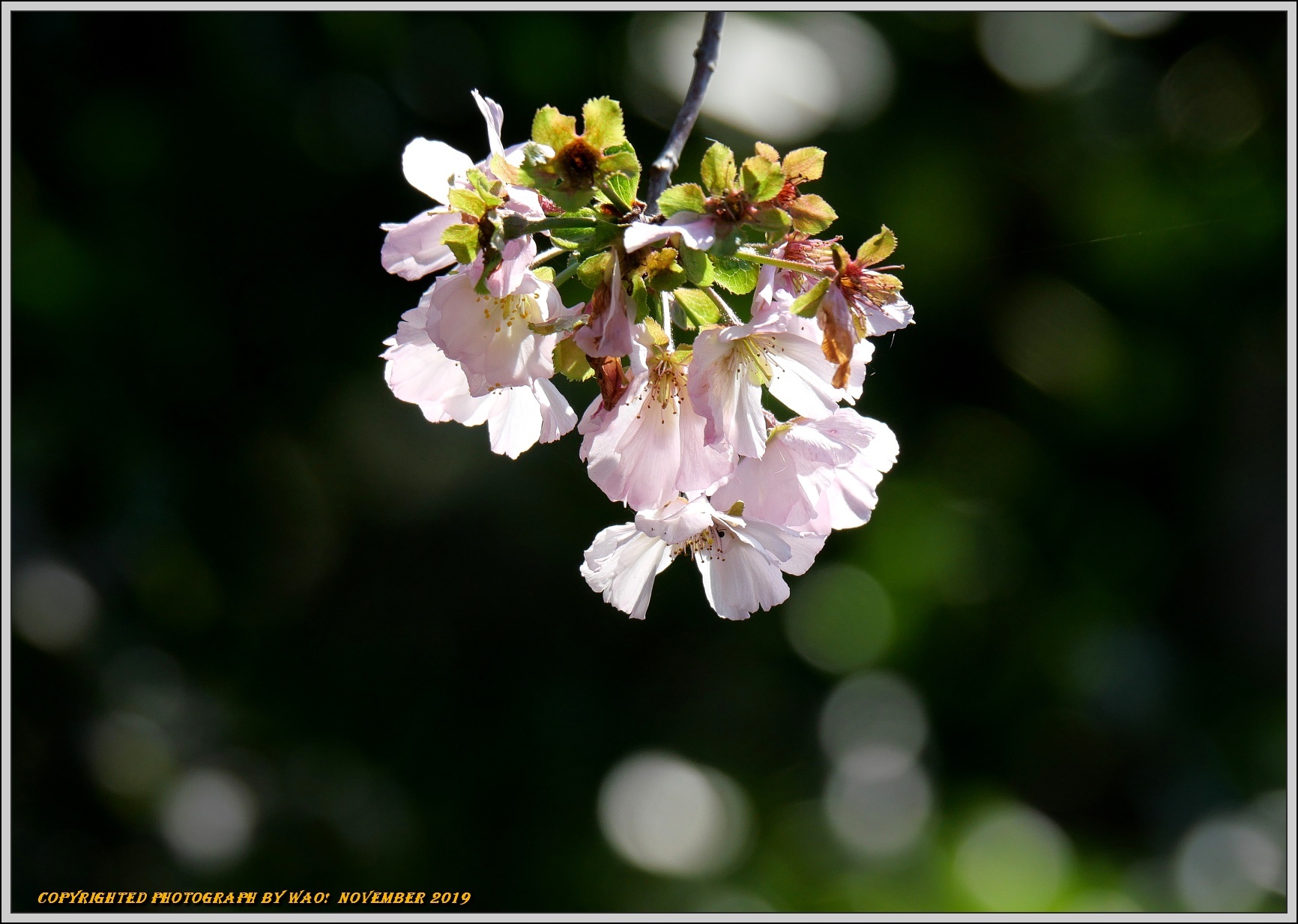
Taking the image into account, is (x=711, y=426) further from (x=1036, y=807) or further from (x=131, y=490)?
(x=1036, y=807)

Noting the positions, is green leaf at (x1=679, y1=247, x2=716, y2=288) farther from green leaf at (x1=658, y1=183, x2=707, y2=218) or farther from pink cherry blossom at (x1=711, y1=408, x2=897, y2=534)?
pink cherry blossom at (x1=711, y1=408, x2=897, y2=534)

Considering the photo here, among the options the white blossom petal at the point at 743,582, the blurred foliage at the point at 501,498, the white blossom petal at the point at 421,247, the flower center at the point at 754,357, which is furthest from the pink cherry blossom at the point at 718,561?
the blurred foliage at the point at 501,498

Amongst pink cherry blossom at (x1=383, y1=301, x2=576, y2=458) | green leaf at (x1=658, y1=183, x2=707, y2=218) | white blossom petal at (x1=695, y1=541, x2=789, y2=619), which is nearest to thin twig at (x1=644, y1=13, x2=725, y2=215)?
green leaf at (x1=658, y1=183, x2=707, y2=218)

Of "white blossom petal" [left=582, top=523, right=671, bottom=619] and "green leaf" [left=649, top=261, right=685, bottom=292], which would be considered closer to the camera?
"green leaf" [left=649, top=261, right=685, bottom=292]

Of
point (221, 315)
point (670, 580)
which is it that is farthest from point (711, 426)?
point (221, 315)

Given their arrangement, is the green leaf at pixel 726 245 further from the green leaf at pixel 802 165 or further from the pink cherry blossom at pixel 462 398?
the pink cherry blossom at pixel 462 398

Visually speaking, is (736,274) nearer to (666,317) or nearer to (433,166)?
(666,317)
